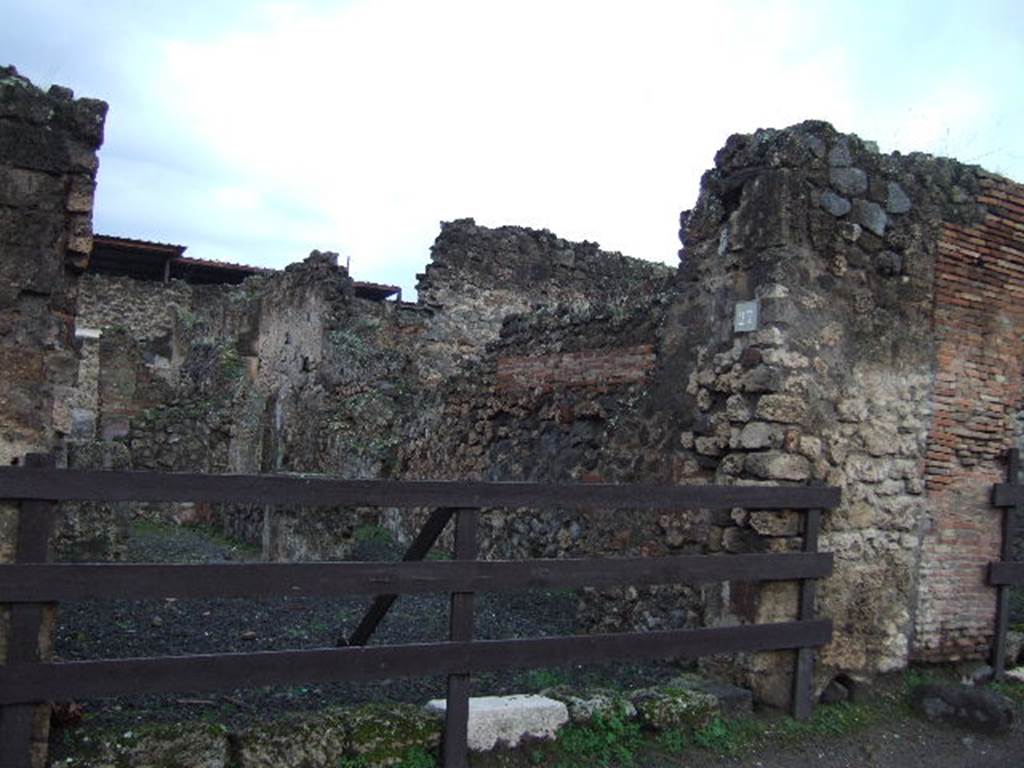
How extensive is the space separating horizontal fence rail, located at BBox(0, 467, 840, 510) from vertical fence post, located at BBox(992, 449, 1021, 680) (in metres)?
2.03

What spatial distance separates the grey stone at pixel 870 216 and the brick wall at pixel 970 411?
529 millimetres

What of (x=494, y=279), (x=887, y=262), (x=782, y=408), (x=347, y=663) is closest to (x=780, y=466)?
(x=782, y=408)

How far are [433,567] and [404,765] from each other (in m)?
0.89

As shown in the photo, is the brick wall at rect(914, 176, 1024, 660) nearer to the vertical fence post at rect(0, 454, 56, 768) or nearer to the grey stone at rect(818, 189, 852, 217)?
the grey stone at rect(818, 189, 852, 217)

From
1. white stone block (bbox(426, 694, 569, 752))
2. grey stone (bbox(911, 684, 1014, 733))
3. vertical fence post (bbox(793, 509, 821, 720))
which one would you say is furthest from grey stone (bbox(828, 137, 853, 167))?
Result: white stone block (bbox(426, 694, 569, 752))

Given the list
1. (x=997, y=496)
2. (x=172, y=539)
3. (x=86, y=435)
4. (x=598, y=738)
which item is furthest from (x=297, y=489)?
(x=86, y=435)

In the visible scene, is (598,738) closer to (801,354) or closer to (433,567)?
(433,567)

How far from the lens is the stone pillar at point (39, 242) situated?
4270mm

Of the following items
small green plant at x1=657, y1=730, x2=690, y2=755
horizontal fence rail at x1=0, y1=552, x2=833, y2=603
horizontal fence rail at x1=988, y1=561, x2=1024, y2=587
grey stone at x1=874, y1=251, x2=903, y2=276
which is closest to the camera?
horizontal fence rail at x1=0, y1=552, x2=833, y2=603

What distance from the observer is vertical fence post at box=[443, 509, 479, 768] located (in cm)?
428

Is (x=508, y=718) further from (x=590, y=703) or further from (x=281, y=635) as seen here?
(x=281, y=635)

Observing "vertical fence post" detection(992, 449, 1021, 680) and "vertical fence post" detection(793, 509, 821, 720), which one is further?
"vertical fence post" detection(992, 449, 1021, 680)

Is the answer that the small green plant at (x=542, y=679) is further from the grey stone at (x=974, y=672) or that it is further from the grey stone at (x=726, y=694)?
the grey stone at (x=974, y=672)

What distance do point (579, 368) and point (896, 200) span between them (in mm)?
3554
